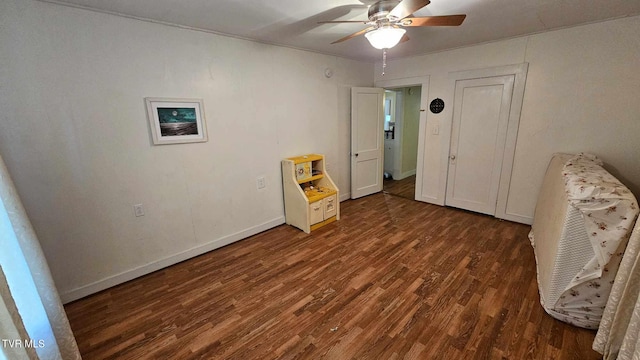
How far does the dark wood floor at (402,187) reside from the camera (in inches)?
187

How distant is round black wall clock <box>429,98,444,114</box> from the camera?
381cm

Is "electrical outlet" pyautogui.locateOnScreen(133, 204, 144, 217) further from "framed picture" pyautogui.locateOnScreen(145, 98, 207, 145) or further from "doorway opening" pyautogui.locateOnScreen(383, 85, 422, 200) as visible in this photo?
"doorway opening" pyautogui.locateOnScreen(383, 85, 422, 200)

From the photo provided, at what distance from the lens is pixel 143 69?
7.47 ft

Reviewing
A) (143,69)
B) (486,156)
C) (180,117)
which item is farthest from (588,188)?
(143,69)

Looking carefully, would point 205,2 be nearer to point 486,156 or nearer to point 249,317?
point 249,317

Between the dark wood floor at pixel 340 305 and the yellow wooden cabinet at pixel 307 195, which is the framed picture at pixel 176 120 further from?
the dark wood floor at pixel 340 305

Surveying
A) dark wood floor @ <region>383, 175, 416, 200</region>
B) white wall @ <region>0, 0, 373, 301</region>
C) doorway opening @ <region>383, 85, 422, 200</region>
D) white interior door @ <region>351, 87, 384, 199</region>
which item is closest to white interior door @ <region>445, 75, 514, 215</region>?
dark wood floor @ <region>383, 175, 416, 200</region>

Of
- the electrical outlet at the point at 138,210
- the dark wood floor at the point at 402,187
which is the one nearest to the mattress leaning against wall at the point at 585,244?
the dark wood floor at the point at 402,187

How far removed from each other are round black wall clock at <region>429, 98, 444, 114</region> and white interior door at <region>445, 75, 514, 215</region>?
0.66 ft

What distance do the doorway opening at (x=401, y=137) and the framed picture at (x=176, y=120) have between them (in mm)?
3727

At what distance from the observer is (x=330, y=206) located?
3.55 meters

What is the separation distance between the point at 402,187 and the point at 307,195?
2.61 meters

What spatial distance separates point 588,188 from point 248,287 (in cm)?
270

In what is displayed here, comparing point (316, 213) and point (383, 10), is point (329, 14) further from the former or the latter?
point (316, 213)
